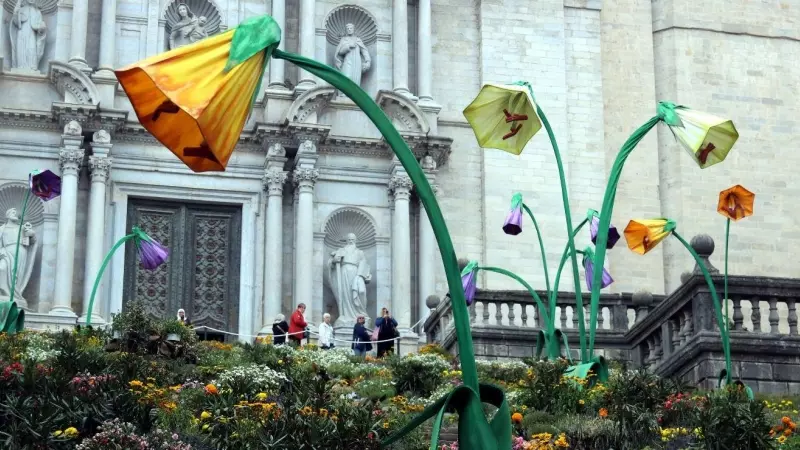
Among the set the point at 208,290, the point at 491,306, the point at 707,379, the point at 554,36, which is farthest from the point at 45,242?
the point at 707,379

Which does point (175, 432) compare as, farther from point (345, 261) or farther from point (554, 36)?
point (554, 36)

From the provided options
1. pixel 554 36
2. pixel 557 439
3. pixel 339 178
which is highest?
pixel 554 36

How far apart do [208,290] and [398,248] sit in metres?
4.23

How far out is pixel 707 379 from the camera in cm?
2302

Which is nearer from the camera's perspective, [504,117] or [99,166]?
[504,117]

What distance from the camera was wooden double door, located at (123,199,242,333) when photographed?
34.6m

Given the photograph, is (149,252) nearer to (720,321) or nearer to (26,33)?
(26,33)

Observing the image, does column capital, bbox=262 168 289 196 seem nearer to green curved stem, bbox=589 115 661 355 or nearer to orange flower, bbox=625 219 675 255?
orange flower, bbox=625 219 675 255

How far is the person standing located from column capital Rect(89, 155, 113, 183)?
226 inches

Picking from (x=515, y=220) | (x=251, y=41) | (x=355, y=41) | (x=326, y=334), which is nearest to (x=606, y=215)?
(x=515, y=220)

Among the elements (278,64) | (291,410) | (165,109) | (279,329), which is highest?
(278,64)

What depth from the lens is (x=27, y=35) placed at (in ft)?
115

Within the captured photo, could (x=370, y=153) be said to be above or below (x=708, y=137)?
A: above

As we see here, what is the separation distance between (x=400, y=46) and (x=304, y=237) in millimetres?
5239
